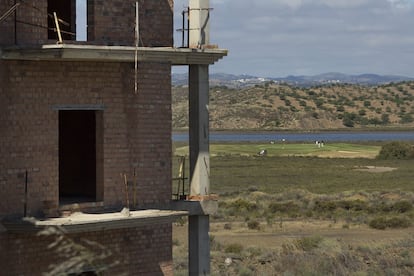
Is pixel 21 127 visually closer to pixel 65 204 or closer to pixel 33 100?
pixel 33 100

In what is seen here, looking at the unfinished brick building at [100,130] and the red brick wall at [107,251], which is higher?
the unfinished brick building at [100,130]

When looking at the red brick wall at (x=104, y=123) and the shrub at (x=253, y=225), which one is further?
the shrub at (x=253, y=225)

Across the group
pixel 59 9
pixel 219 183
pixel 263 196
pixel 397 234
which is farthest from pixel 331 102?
pixel 59 9

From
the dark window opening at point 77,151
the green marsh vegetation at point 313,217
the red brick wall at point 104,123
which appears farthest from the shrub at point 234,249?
the red brick wall at point 104,123

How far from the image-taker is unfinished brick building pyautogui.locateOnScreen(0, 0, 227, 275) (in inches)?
450

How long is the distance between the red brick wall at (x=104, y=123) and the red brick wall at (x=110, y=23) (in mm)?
332

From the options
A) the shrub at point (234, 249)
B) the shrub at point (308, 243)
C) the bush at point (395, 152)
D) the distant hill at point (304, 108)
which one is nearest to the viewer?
the shrub at point (234, 249)

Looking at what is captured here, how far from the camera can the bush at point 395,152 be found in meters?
89.6

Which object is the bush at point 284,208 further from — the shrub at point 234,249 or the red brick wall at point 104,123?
the red brick wall at point 104,123

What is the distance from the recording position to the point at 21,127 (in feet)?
37.9

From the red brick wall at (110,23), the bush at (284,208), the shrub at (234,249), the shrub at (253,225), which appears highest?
the red brick wall at (110,23)

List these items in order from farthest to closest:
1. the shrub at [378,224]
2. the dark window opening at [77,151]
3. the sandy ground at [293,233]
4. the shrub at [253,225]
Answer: the shrub at [378,224], the shrub at [253,225], the sandy ground at [293,233], the dark window opening at [77,151]

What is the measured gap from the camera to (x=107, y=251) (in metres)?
11.0

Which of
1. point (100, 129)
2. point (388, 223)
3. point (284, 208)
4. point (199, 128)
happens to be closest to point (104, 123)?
point (100, 129)
